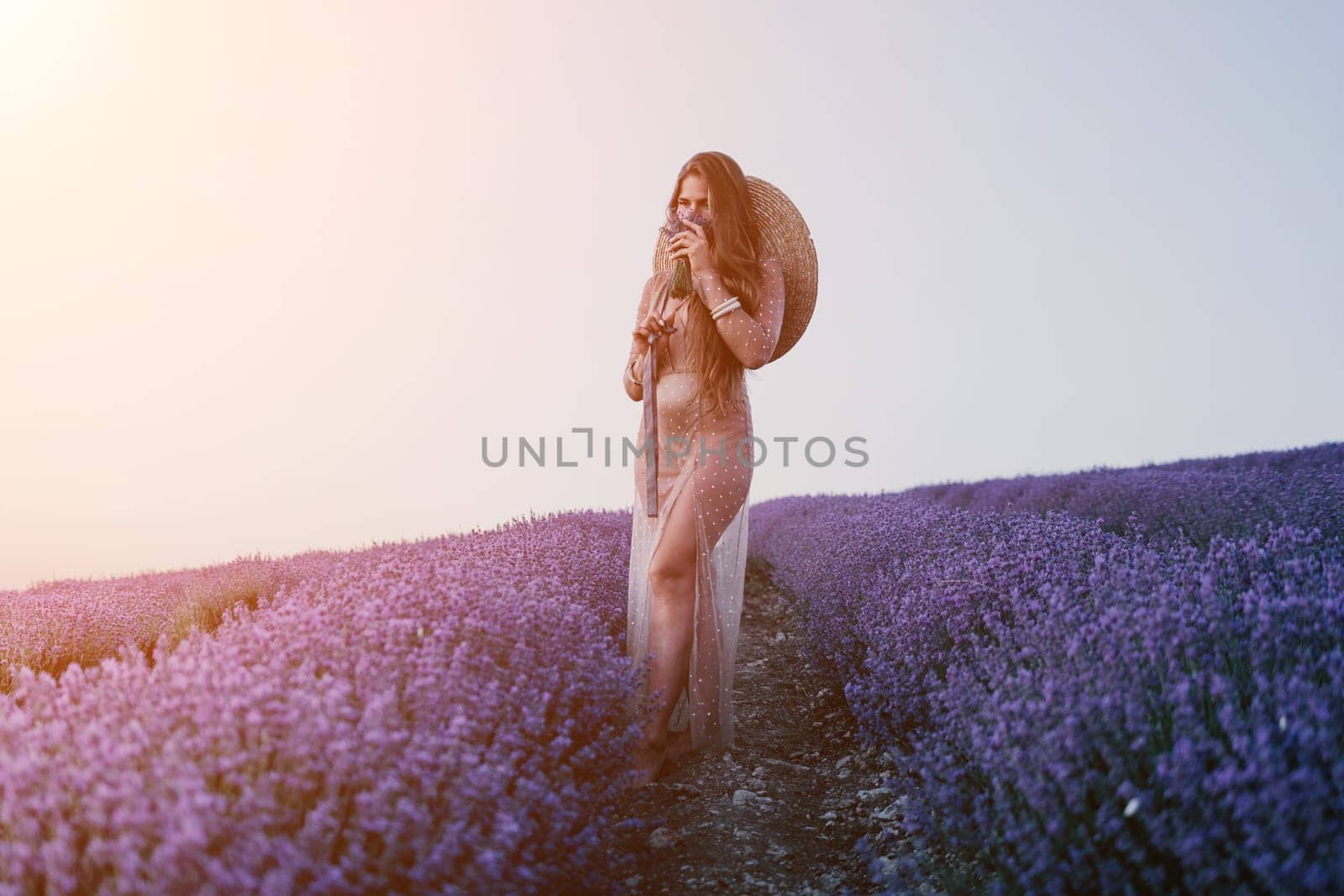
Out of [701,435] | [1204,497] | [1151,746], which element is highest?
[701,435]

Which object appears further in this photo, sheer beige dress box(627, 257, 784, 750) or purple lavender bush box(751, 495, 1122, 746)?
sheer beige dress box(627, 257, 784, 750)

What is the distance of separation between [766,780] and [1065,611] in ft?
4.93

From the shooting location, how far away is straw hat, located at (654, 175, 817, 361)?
3473mm

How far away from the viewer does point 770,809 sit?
304 centimetres

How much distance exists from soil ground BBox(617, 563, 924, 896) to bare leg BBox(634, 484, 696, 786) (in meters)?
0.24

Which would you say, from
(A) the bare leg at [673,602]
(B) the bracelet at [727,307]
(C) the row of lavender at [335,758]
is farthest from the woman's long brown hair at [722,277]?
(C) the row of lavender at [335,758]

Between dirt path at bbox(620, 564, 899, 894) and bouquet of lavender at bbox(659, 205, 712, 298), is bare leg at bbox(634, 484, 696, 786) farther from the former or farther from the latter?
bouquet of lavender at bbox(659, 205, 712, 298)

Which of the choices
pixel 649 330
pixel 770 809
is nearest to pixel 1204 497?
pixel 770 809

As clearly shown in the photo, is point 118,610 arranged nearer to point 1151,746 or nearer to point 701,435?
point 701,435

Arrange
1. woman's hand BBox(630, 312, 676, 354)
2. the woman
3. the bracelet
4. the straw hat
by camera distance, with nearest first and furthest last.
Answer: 1. the bracelet
2. the woman
3. woman's hand BBox(630, 312, 676, 354)
4. the straw hat

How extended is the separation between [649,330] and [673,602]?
1094 millimetres

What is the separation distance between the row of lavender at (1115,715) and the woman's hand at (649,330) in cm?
143

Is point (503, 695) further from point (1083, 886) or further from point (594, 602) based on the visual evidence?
point (594, 602)

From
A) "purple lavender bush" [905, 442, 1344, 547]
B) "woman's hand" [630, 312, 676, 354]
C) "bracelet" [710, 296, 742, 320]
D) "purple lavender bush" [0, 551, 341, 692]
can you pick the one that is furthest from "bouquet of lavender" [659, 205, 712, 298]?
"purple lavender bush" [0, 551, 341, 692]
